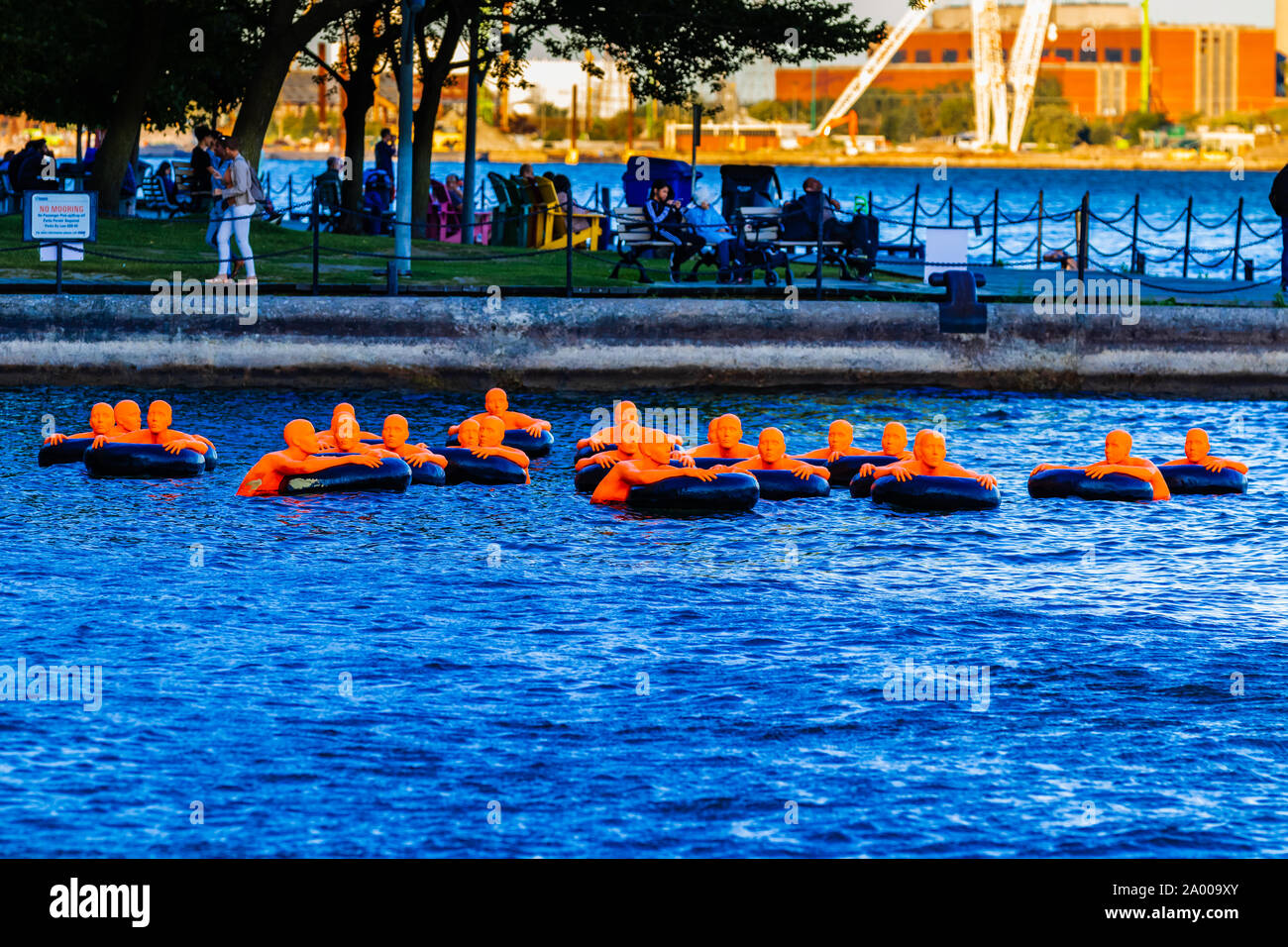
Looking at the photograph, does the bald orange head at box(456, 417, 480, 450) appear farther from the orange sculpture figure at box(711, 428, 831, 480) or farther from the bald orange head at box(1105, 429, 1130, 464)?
the bald orange head at box(1105, 429, 1130, 464)

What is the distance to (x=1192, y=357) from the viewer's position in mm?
23062

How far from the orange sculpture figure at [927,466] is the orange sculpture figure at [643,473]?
5.04 feet

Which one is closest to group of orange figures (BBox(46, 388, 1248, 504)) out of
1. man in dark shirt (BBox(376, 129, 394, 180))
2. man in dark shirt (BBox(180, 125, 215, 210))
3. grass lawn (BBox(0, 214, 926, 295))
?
grass lawn (BBox(0, 214, 926, 295))

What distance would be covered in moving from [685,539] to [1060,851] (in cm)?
658

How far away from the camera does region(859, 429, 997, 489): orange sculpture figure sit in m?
15.9

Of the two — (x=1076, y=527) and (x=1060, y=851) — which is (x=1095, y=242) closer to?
(x=1076, y=527)

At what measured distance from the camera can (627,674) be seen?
10680mm

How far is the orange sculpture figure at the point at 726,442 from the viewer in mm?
16250

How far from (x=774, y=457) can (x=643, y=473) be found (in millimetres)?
1407

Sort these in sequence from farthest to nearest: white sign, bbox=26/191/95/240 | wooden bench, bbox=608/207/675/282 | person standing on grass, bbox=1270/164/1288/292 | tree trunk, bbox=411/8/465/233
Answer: tree trunk, bbox=411/8/465/233, wooden bench, bbox=608/207/675/282, person standing on grass, bbox=1270/164/1288/292, white sign, bbox=26/191/95/240

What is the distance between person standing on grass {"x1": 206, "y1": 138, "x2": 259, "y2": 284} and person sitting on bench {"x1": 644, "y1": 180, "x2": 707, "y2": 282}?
5.97 meters

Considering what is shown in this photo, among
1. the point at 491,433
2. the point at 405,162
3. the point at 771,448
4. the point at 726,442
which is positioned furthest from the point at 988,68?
the point at 726,442

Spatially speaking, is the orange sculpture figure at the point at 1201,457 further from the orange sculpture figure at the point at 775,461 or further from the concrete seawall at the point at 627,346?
the concrete seawall at the point at 627,346

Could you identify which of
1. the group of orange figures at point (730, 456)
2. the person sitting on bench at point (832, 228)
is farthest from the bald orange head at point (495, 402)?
the person sitting on bench at point (832, 228)
